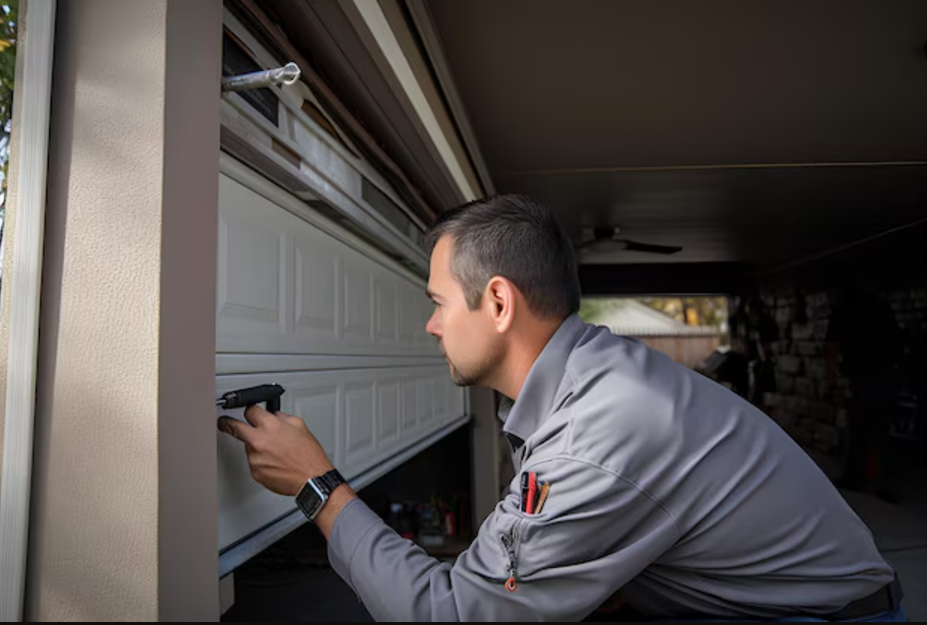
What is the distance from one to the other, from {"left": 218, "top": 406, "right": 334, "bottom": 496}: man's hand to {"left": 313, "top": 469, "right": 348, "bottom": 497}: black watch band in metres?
0.01

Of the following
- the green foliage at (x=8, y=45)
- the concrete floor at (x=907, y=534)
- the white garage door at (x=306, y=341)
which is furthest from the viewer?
the concrete floor at (x=907, y=534)

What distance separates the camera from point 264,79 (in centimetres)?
130

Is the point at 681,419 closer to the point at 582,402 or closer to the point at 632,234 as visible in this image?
the point at 582,402

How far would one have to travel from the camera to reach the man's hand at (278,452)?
1.29 metres

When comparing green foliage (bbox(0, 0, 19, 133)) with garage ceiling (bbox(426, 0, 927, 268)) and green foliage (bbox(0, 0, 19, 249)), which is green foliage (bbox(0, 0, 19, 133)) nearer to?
green foliage (bbox(0, 0, 19, 249))

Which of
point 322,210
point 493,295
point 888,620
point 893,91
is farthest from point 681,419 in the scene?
point 893,91

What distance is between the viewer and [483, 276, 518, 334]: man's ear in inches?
55.2

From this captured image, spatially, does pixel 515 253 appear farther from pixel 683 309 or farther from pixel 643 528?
pixel 683 309

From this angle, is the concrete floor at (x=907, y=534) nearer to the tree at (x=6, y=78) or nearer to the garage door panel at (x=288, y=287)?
the garage door panel at (x=288, y=287)

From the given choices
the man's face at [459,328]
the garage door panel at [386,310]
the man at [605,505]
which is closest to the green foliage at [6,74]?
the man at [605,505]

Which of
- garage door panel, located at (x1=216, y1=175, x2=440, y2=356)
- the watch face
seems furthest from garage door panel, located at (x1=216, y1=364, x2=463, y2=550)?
the watch face

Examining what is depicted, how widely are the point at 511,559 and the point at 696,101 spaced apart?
8.95 ft

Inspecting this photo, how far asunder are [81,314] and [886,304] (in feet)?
28.6

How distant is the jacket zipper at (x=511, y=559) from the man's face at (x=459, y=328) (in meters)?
0.48
